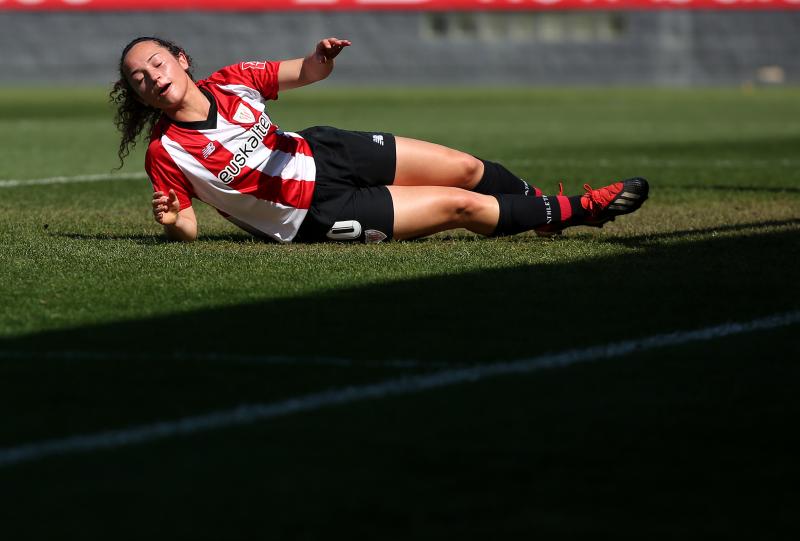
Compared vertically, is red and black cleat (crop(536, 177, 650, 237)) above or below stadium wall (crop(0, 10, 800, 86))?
above

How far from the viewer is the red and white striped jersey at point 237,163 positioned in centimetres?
650

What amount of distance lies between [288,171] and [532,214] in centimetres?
114

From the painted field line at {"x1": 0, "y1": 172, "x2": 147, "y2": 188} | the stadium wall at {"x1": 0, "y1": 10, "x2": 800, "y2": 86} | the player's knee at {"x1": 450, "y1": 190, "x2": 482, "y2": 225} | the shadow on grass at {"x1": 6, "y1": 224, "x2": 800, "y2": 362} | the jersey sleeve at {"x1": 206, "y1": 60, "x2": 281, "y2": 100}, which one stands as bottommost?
→ the stadium wall at {"x1": 0, "y1": 10, "x2": 800, "y2": 86}

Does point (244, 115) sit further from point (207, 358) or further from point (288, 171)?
point (207, 358)

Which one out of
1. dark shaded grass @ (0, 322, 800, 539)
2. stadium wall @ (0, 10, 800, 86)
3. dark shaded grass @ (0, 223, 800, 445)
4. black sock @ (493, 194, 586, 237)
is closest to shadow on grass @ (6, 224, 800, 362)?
dark shaded grass @ (0, 223, 800, 445)

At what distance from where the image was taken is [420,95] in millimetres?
30859

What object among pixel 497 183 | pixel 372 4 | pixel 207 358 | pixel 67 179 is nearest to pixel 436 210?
pixel 497 183

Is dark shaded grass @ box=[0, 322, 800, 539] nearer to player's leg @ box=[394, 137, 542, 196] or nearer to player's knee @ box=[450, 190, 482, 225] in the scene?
player's knee @ box=[450, 190, 482, 225]

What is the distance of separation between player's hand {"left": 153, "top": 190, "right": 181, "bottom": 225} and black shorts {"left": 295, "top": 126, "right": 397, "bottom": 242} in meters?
0.63

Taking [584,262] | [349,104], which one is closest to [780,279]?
[584,262]

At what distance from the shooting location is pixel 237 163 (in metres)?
6.55

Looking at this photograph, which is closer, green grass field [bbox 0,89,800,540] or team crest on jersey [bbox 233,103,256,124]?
green grass field [bbox 0,89,800,540]

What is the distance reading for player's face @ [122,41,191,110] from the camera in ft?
21.1

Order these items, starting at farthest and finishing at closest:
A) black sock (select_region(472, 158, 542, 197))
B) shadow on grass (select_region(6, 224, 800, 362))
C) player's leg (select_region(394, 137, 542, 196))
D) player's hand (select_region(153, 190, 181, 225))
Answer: black sock (select_region(472, 158, 542, 197)) < player's leg (select_region(394, 137, 542, 196)) < player's hand (select_region(153, 190, 181, 225)) < shadow on grass (select_region(6, 224, 800, 362))
